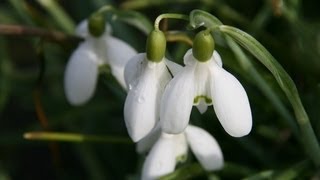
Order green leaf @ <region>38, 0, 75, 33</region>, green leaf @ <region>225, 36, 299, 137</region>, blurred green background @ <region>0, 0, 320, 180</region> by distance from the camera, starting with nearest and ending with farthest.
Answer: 1. green leaf @ <region>225, 36, 299, 137</region>
2. blurred green background @ <region>0, 0, 320, 180</region>
3. green leaf @ <region>38, 0, 75, 33</region>

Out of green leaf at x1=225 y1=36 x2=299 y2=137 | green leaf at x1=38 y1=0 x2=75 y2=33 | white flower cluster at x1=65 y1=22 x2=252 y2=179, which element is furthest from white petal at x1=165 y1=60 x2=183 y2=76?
green leaf at x1=38 y1=0 x2=75 y2=33

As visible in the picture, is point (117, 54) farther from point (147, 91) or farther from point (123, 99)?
point (147, 91)

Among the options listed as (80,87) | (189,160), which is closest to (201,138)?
(189,160)

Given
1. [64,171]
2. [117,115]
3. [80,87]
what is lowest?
[64,171]

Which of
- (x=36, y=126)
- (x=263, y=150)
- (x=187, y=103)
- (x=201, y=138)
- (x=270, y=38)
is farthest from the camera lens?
(x=36, y=126)

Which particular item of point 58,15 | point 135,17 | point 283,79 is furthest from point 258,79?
point 58,15

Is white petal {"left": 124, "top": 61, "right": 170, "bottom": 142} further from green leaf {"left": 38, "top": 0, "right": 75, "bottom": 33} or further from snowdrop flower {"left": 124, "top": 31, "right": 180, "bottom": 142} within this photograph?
green leaf {"left": 38, "top": 0, "right": 75, "bottom": 33}

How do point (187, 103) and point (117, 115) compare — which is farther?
point (117, 115)

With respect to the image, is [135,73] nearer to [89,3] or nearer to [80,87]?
[80,87]
